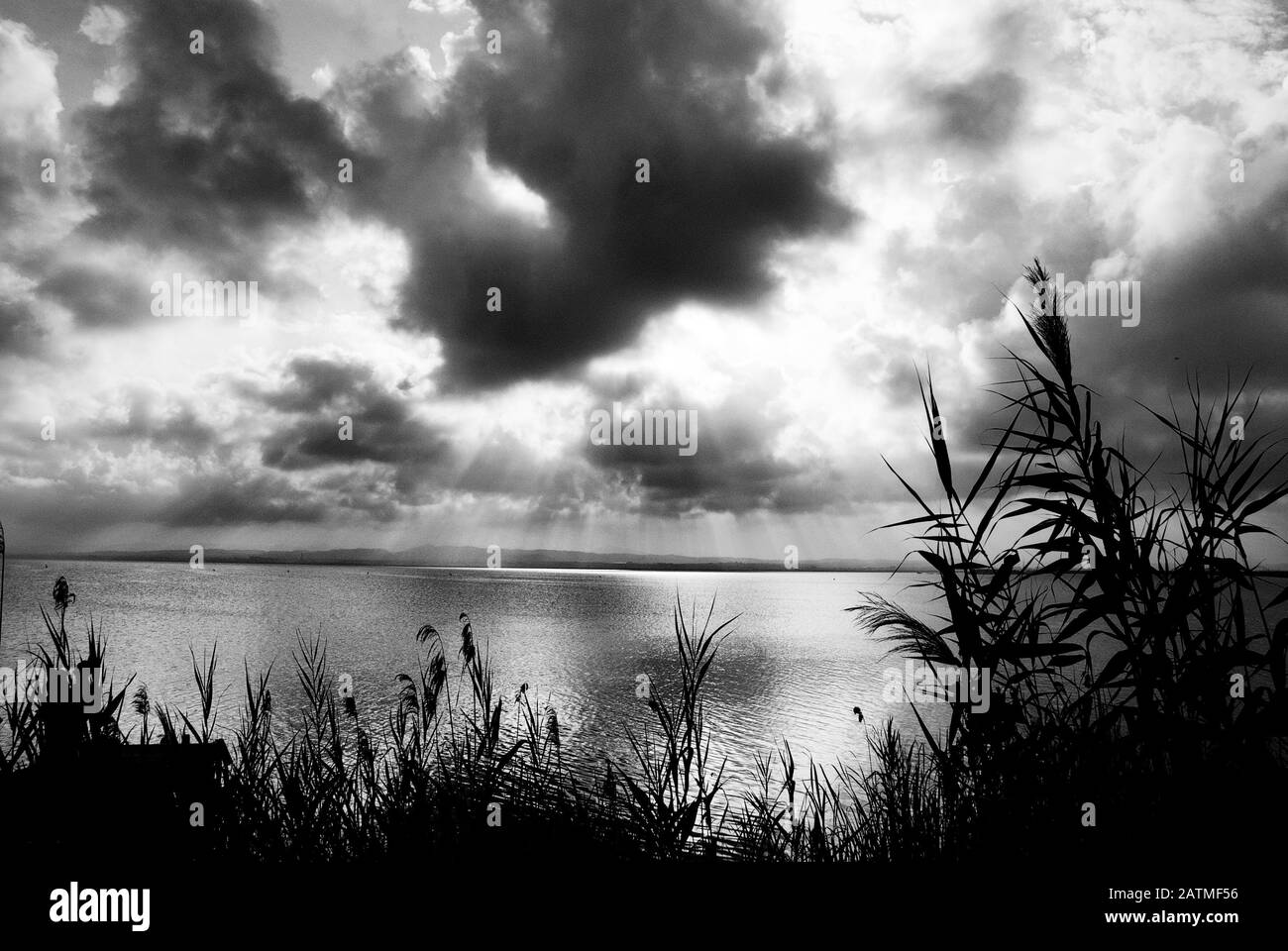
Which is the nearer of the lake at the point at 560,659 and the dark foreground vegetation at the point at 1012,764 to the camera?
the dark foreground vegetation at the point at 1012,764

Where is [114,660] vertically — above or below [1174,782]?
below

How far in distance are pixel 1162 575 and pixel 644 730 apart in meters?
22.1

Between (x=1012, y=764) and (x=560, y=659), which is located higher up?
(x=1012, y=764)

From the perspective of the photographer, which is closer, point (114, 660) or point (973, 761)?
point (973, 761)

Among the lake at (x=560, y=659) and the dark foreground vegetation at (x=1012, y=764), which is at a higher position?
the dark foreground vegetation at (x=1012, y=764)

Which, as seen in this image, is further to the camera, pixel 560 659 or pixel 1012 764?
pixel 560 659

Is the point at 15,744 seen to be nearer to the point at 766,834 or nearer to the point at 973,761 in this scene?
the point at 766,834

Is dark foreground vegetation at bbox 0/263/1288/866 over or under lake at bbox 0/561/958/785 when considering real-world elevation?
over

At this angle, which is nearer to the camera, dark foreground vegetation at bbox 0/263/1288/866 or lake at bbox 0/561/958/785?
dark foreground vegetation at bbox 0/263/1288/866

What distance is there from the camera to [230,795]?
475 cm
